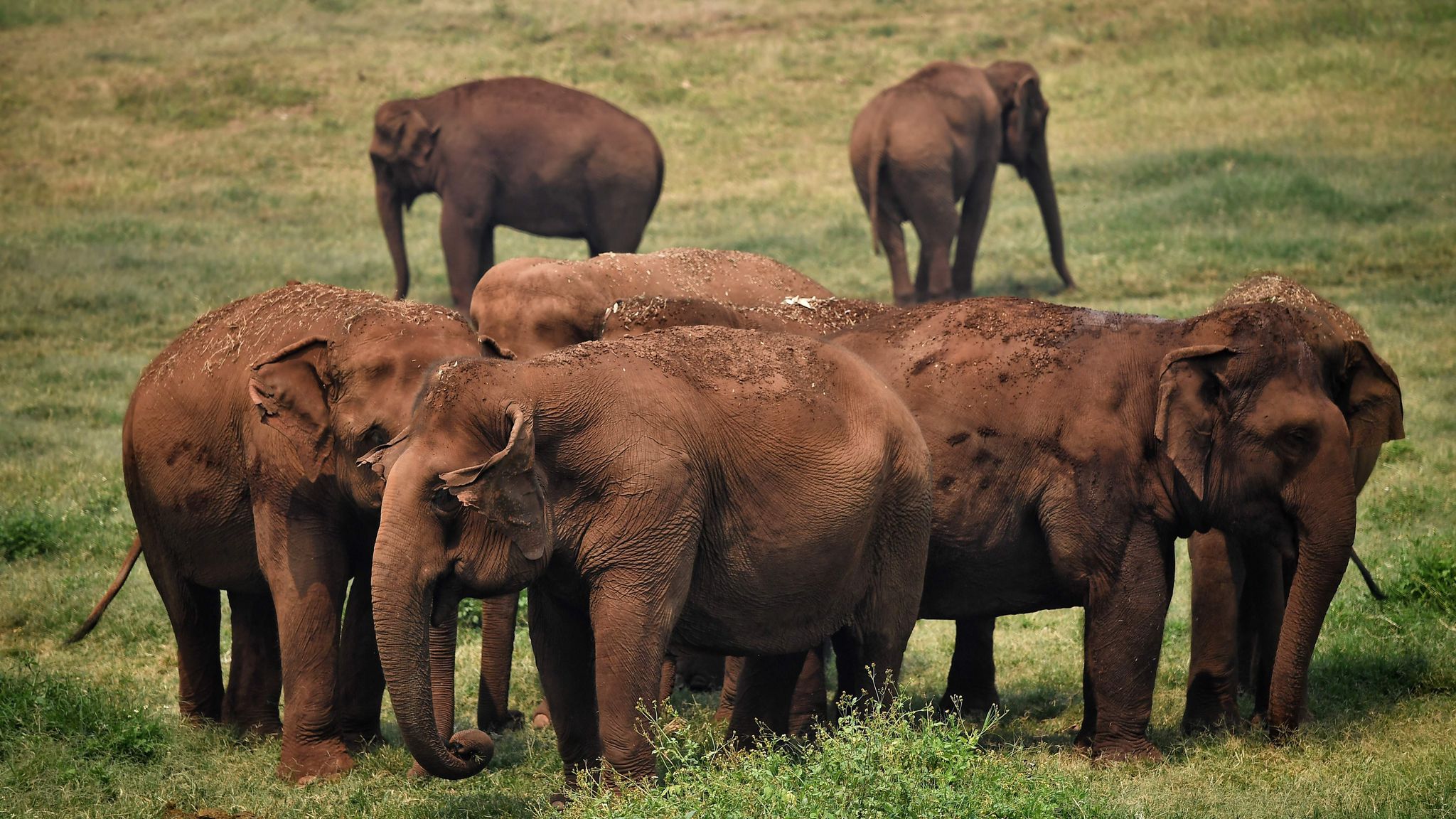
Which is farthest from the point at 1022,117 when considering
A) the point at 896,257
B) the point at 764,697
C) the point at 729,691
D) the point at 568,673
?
the point at 568,673

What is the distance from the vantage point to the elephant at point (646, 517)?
6508 mm

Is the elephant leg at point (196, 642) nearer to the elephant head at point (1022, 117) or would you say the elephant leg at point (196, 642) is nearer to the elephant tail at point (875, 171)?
the elephant tail at point (875, 171)

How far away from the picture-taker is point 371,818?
7.39 metres

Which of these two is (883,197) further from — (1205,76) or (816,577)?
(816,577)

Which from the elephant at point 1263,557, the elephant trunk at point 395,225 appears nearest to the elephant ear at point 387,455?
the elephant at point 1263,557

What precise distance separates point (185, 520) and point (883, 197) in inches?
530

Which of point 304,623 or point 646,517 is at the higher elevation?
point 646,517

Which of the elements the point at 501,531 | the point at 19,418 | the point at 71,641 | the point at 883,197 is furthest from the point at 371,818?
the point at 883,197

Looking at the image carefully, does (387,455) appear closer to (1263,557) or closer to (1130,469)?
(1130,469)

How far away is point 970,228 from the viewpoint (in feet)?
70.6

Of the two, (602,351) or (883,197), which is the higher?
(602,351)

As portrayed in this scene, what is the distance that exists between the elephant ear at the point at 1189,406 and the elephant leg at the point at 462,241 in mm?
12727

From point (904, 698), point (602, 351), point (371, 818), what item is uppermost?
point (602, 351)

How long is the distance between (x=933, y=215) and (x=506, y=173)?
4.95m
